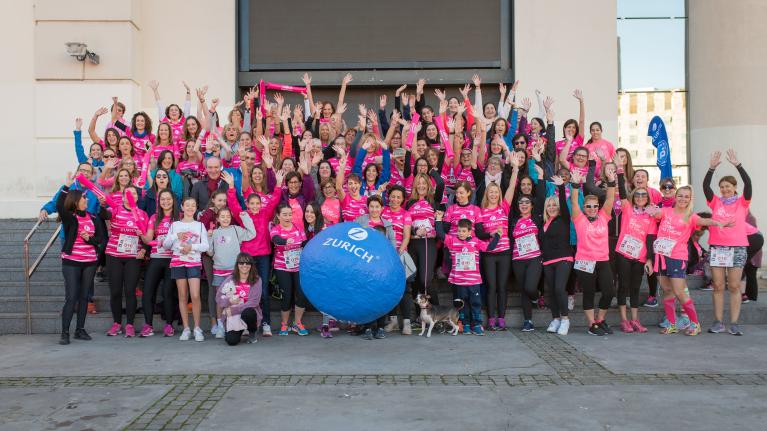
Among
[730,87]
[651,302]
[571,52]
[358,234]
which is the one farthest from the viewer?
[571,52]

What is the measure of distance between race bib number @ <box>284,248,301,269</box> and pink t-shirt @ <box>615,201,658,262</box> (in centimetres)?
397

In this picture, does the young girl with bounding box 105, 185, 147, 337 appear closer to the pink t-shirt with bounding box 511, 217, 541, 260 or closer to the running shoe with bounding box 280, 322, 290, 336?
the running shoe with bounding box 280, 322, 290, 336

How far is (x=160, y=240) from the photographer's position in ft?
27.5

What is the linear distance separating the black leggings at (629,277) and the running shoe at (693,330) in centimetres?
66

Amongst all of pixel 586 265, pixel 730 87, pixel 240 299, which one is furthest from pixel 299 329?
pixel 730 87

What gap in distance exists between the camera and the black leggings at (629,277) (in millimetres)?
8695

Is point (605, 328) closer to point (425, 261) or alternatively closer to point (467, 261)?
point (467, 261)

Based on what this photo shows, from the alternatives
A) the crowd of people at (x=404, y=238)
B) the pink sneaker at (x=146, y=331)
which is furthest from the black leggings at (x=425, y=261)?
the pink sneaker at (x=146, y=331)

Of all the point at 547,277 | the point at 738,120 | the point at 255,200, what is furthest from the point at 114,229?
the point at 738,120

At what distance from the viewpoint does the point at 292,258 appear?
8508 mm

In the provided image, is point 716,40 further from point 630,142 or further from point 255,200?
point 255,200

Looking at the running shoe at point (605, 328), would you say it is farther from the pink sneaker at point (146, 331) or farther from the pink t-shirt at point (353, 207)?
the pink sneaker at point (146, 331)

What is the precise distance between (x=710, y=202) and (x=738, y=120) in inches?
222

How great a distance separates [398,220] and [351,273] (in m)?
1.62
